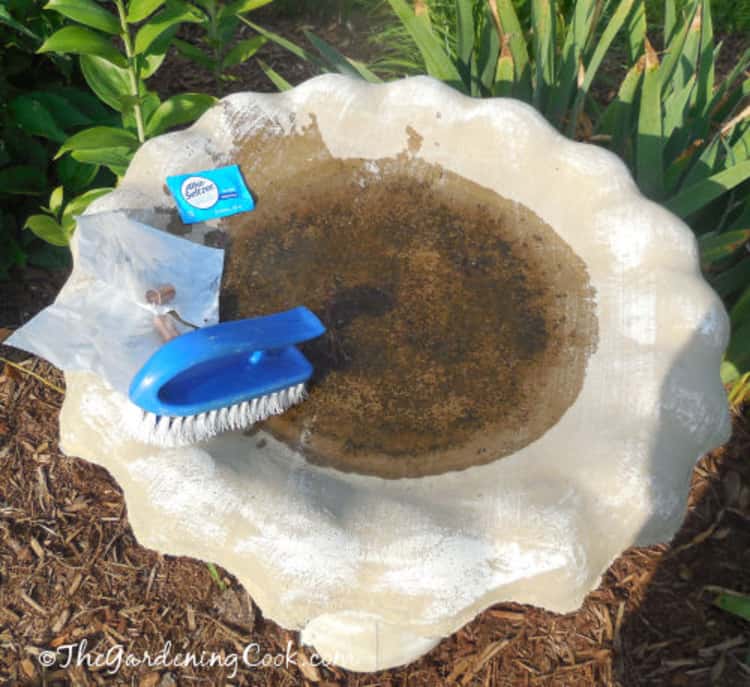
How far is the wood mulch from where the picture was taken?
5.18 ft

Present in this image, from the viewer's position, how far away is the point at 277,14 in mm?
2961

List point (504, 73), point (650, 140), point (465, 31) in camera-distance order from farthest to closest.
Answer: point (465, 31), point (504, 73), point (650, 140)

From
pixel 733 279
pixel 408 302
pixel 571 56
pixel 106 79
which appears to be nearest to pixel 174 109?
pixel 106 79

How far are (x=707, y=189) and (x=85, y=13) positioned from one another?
134 centimetres

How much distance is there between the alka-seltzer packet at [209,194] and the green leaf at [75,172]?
76cm

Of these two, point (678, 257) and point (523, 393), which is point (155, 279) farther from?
point (678, 257)

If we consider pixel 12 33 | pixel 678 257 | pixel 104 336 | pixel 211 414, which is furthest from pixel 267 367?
pixel 12 33

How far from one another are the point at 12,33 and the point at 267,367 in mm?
1394

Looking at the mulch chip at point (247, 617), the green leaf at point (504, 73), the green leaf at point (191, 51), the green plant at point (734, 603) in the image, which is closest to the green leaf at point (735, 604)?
the green plant at point (734, 603)

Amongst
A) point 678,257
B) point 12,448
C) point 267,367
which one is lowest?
point 12,448

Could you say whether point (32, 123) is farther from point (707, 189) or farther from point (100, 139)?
point (707, 189)

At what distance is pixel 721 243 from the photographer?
5.10 feet

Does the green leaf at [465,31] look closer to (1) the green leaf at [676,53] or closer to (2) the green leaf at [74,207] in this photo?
(1) the green leaf at [676,53]

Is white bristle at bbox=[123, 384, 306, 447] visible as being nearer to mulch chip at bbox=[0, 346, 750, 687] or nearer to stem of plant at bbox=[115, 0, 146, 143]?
mulch chip at bbox=[0, 346, 750, 687]
